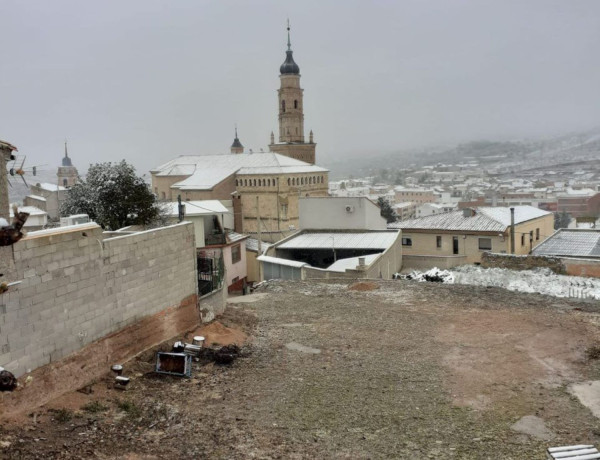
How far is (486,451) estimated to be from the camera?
7629 mm

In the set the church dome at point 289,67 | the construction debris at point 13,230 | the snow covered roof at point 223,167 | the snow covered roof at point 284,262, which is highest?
the church dome at point 289,67

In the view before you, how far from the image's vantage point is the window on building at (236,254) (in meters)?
30.1

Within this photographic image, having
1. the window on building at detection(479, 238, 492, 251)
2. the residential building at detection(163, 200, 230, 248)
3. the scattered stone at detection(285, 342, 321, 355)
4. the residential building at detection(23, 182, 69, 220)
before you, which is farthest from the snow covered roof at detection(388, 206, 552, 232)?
the residential building at detection(23, 182, 69, 220)

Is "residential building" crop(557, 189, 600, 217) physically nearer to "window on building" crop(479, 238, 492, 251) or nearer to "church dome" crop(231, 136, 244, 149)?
"church dome" crop(231, 136, 244, 149)

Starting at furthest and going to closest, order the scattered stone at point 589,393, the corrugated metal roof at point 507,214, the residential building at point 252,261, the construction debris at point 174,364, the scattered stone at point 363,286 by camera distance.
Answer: the residential building at point 252,261
the corrugated metal roof at point 507,214
the scattered stone at point 363,286
the construction debris at point 174,364
the scattered stone at point 589,393

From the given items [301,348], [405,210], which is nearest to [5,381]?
[301,348]

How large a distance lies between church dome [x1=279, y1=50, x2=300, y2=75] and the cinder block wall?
63.6m

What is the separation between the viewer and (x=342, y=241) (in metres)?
28.9

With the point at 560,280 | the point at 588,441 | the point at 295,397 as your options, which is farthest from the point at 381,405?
the point at 560,280

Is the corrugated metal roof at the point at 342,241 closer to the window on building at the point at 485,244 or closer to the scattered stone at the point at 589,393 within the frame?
the window on building at the point at 485,244

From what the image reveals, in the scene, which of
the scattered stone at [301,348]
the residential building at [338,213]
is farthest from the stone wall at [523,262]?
the scattered stone at [301,348]

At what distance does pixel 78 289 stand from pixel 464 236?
24273 millimetres

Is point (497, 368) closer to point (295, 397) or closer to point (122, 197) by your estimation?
point (295, 397)

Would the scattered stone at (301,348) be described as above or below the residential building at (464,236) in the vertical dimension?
below
